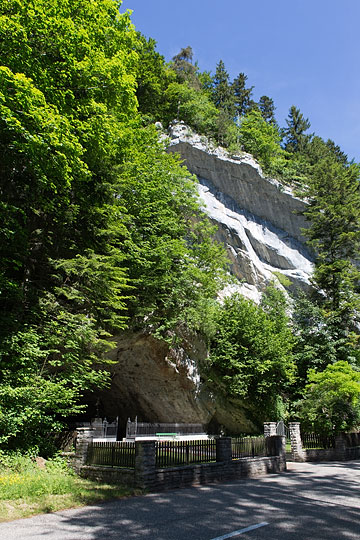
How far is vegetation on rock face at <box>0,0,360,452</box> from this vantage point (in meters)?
11.0

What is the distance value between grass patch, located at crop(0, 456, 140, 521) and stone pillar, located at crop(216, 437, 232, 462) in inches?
147

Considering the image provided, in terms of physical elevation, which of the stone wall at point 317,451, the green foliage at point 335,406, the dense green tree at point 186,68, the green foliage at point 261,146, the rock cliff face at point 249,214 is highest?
the dense green tree at point 186,68

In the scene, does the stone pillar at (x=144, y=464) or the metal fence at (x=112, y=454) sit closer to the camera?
the stone pillar at (x=144, y=464)

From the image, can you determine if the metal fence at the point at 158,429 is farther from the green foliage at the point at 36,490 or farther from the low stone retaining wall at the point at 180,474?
the green foliage at the point at 36,490

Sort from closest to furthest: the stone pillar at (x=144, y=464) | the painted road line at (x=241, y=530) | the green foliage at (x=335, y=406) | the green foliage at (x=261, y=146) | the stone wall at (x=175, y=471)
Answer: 1. the painted road line at (x=241, y=530)
2. the stone pillar at (x=144, y=464)
3. the stone wall at (x=175, y=471)
4. the green foliage at (x=335, y=406)
5. the green foliage at (x=261, y=146)

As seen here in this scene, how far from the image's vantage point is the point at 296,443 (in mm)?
18062

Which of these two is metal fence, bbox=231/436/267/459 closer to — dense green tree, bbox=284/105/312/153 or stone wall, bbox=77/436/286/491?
stone wall, bbox=77/436/286/491

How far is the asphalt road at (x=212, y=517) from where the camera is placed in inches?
233

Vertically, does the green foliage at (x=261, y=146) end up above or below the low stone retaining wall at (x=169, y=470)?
above

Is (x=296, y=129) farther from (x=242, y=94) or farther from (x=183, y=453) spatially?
(x=183, y=453)

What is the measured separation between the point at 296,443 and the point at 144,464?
37.2 feet

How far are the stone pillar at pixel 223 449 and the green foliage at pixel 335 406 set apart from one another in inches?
399

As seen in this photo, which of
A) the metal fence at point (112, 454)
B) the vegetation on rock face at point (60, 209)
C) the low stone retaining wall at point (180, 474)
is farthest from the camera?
the metal fence at point (112, 454)

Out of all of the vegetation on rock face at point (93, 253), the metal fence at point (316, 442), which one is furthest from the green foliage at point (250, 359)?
the metal fence at point (316, 442)
